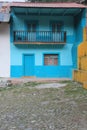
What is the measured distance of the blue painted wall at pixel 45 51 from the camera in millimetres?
28656

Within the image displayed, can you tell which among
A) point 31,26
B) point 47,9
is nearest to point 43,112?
point 47,9

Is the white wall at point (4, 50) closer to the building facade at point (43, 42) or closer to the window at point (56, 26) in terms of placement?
the building facade at point (43, 42)

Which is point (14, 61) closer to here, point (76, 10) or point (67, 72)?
point (67, 72)

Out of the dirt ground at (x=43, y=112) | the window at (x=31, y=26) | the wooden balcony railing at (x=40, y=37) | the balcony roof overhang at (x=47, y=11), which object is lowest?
the dirt ground at (x=43, y=112)

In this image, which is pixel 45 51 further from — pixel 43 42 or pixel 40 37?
pixel 40 37

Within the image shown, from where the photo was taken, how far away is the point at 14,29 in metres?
28.7

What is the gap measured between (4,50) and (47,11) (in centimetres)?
516

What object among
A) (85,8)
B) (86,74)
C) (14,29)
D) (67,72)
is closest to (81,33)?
(85,8)

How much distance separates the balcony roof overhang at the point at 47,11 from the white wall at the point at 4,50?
1.80m

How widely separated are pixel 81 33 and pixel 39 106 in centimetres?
1548

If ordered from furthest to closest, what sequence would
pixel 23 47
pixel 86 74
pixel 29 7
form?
pixel 23 47 → pixel 29 7 → pixel 86 74

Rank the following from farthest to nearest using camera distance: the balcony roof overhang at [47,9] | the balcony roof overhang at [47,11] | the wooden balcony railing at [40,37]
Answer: the wooden balcony railing at [40,37], the balcony roof overhang at [47,11], the balcony roof overhang at [47,9]

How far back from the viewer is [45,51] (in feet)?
94.6

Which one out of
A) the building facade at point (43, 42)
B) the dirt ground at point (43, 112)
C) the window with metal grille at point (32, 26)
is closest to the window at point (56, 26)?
the building facade at point (43, 42)
